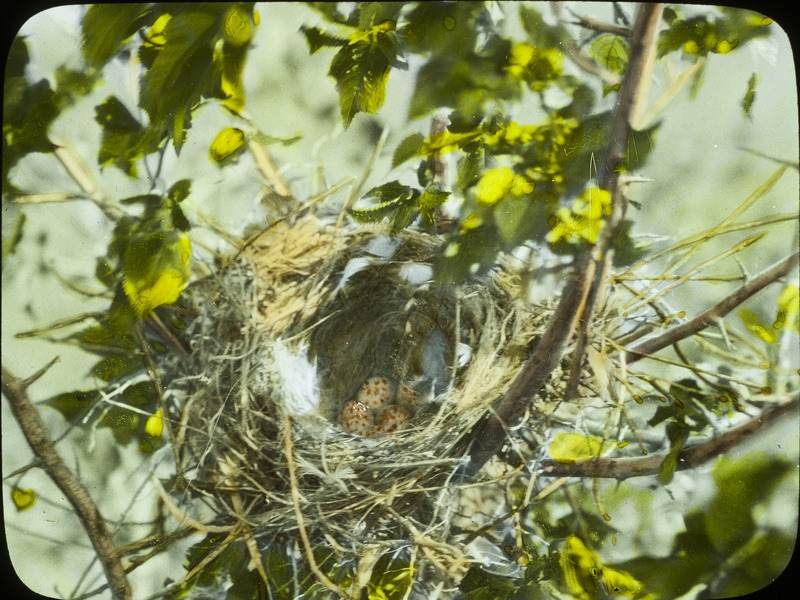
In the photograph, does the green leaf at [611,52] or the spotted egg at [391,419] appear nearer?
the green leaf at [611,52]

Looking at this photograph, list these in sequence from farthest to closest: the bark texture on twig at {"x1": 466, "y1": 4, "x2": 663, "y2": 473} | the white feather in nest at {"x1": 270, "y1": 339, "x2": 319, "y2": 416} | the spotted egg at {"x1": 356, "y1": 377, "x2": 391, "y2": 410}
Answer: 1. the spotted egg at {"x1": 356, "y1": 377, "x2": 391, "y2": 410}
2. the white feather in nest at {"x1": 270, "y1": 339, "x2": 319, "y2": 416}
3. the bark texture on twig at {"x1": 466, "y1": 4, "x2": 663, "y2": 473}

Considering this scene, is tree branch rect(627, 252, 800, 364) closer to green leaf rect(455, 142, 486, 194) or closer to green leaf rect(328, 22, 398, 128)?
green leaf rect(455, 142, 486, 194)

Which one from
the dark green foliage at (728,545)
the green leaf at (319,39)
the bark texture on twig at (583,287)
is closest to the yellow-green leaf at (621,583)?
the dark green foliage at (728,545)

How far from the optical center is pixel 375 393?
3.14ft

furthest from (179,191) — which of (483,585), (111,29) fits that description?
(483,585)

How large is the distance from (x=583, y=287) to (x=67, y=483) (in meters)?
0.77

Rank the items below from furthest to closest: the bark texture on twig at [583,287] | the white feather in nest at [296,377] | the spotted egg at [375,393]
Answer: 1. the spotted egg at [375,393]
2. the white feather in nest at [296,377]
3. the bark texture on twig at [583,287]

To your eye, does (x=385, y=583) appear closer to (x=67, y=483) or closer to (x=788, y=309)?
(x=67, y=483)

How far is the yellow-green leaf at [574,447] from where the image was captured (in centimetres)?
78

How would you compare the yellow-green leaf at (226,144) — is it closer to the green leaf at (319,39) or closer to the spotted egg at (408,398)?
the green leaf at (319,39)

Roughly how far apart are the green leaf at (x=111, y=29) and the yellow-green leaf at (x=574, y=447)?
78cm

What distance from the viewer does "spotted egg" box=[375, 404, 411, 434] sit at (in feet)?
3.01

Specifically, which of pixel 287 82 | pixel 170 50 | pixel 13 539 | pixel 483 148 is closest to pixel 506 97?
pixel 483 148

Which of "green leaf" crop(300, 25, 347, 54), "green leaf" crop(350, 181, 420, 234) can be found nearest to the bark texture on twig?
"green leaf" crop(350, 181, 420, 234)
